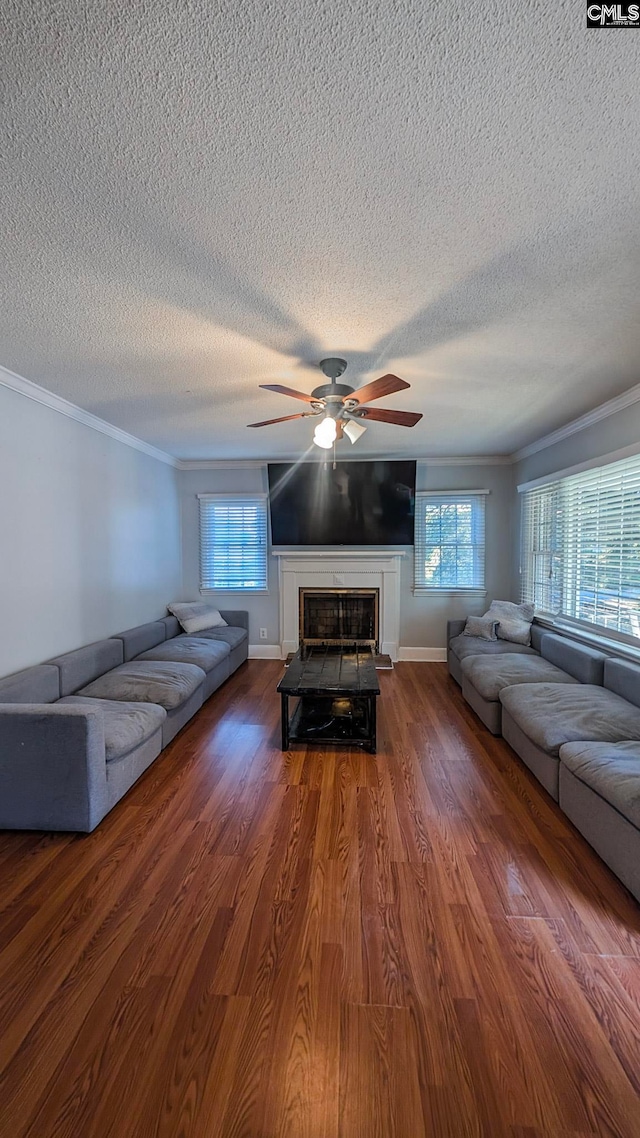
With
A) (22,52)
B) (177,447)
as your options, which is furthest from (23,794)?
(177,447)

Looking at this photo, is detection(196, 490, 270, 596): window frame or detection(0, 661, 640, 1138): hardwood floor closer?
detection(0, 661, 640, 1138): hardwood floor

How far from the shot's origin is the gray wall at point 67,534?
2.76m

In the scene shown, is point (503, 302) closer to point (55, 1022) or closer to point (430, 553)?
point (55, 1022)

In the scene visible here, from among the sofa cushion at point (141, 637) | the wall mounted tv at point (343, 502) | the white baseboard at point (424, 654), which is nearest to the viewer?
the sofa cushion at point (141, 637)

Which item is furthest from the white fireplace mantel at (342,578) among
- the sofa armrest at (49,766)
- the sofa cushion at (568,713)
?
the sofa armrest at (49,766)

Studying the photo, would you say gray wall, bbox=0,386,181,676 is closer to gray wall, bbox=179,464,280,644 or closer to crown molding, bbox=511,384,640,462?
gray wall, bbox=179,464,280,644

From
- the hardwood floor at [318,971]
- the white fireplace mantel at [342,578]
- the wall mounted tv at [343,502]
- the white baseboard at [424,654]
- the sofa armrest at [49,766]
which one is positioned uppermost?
the wall mounted tv at [343,502]

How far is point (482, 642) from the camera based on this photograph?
14.1 feet

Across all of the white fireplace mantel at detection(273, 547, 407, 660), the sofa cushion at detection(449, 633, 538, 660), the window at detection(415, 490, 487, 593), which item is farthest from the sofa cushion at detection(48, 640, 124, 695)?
the window at detection(415, 490, 487, 593)

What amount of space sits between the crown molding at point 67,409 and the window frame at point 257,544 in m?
1.00

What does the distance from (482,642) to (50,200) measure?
14.4 feet

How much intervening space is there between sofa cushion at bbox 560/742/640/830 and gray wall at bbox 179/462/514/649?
3.19 metres

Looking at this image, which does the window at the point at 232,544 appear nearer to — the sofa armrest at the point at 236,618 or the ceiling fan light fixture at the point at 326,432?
the sofa armrest at the point at 236,618

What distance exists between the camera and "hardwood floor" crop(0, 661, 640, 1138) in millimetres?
1092
